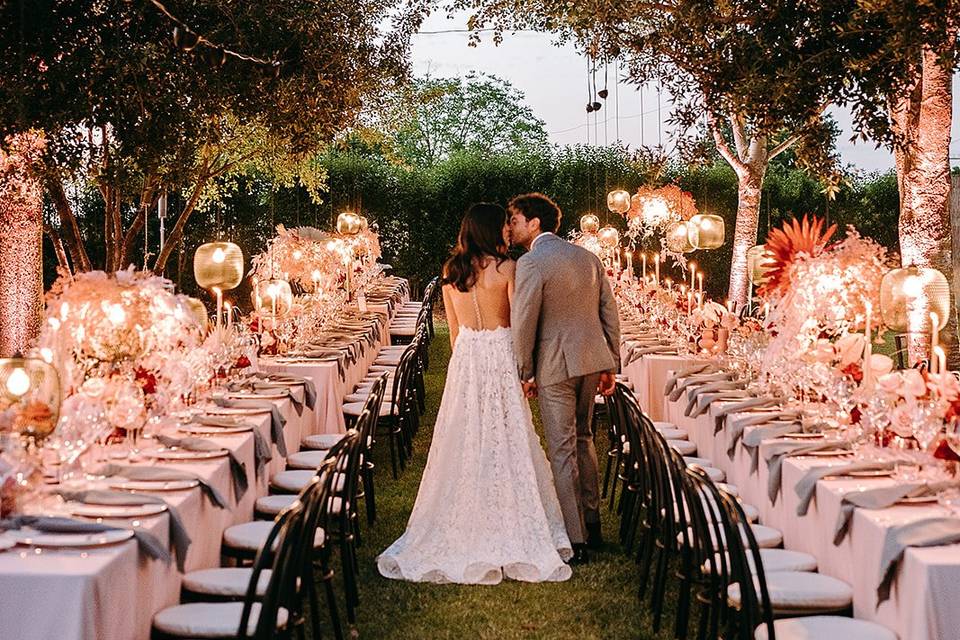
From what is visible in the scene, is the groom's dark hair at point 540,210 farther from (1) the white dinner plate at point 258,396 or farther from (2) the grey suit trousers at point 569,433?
(1) the white dinner plate at point 258,396

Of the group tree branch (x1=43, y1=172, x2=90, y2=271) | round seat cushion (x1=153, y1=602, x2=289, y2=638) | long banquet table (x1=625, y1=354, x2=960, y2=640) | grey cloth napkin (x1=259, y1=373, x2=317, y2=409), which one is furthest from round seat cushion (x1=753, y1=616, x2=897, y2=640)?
tree branch (x1=43, y1=172, x2=90, y2=271)

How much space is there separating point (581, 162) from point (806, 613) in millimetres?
19623

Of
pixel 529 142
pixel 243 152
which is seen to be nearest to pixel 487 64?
pixel 529 142

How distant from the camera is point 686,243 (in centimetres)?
1288

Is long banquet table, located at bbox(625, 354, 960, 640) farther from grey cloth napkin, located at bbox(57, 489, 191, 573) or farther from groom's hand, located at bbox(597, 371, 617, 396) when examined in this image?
grey cloth napkin, located at bbox(57, 489, 191, 573)

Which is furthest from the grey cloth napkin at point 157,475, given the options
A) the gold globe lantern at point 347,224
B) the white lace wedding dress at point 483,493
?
the gold globe lantern at point 347,224

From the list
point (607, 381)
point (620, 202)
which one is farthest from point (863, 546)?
point (620, 202)

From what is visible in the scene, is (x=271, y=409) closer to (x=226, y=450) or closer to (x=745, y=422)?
(x=226, y=450)

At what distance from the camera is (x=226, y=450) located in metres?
5.11

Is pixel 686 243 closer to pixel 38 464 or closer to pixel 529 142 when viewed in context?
pixel 38 464

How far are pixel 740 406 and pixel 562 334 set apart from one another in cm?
104

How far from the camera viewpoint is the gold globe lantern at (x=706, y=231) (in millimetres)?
11969

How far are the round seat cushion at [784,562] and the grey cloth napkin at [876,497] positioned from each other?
11.6 inches

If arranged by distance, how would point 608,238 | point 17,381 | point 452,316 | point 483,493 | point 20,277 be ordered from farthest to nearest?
point 608,238 < point 20,277 < point 452,316 < point 483,493 < point 17,381
